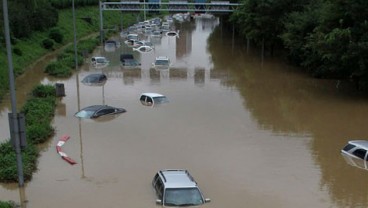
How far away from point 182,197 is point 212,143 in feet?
24.7

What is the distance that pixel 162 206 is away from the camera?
16812 mm

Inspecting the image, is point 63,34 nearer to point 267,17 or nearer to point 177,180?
point 267,17

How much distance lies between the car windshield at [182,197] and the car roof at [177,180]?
0.16 m

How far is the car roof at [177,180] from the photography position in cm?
1702

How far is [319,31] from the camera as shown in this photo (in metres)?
35.5

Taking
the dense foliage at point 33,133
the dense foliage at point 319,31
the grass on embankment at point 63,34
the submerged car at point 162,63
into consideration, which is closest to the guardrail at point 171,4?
the grass on embankment at point 63,34

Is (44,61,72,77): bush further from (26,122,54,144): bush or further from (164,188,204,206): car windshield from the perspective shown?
(164,188,204,206): car windshield

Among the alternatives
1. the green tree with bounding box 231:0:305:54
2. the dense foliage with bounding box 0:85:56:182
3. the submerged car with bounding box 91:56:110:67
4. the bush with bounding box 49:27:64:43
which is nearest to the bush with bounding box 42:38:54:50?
the bush with bounding box 49:27:64:43

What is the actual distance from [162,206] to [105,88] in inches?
863

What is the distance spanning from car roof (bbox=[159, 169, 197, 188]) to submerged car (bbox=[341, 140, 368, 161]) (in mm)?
8197

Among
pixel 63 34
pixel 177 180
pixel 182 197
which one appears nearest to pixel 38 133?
pixel 177 180

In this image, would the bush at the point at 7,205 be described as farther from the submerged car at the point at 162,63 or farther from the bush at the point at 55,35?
the bush at the point at 55,35

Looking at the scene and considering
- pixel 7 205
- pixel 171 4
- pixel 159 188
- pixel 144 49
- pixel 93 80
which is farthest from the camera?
pixel 171 4

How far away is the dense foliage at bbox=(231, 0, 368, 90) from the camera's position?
32.2 m
